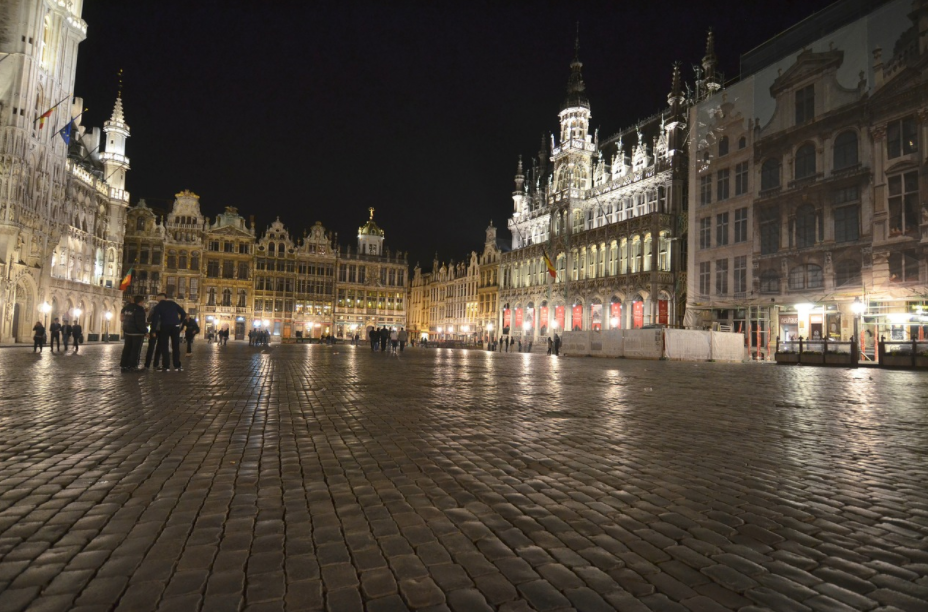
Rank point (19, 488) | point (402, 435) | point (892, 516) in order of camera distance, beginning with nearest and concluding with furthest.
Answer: point (892, 516) < point (19, 488) < point (402, 435)

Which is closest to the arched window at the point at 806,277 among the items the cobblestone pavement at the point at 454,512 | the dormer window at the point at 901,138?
the dormer window at the point at 901,138

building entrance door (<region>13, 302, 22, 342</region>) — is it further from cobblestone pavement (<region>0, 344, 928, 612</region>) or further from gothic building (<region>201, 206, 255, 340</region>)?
cobblestone pavement (<region>0, 344, 928, 612</region>)

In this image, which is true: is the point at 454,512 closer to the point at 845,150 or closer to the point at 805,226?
the point at 845,150

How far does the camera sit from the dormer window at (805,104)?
32719 millimetres

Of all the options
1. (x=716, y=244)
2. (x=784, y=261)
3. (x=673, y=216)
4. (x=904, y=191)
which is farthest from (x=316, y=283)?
(x=904, y=191)

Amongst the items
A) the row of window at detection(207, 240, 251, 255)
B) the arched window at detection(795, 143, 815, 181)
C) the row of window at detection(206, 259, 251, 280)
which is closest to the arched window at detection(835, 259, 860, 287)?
the arched window at detection(795, 143, 815, 181)

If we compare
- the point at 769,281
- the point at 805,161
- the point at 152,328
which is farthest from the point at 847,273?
the point at 152,328

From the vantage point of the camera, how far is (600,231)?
5391 centimetres

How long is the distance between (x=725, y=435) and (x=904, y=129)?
30.4m

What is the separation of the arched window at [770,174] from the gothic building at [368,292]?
2443 inches

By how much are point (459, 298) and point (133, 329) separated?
6998cm

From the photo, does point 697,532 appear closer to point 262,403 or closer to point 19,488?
point 19,488

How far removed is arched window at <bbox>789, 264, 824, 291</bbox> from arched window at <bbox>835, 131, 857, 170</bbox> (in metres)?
5.68

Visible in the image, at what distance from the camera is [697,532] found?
3.18 metres
